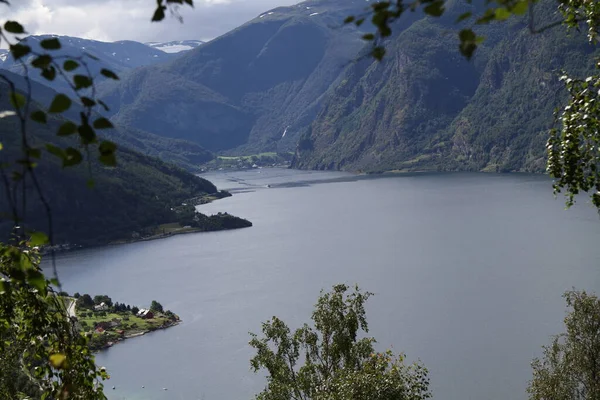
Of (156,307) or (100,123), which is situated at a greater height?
(100,123)

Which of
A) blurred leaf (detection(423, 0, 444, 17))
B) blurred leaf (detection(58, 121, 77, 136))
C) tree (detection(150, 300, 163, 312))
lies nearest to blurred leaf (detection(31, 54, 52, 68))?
blurred leaf (detection(58, 121, 77, 136))

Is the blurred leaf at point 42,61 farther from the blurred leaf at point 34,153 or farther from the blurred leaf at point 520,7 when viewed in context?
the blurred leaf at point 520,7

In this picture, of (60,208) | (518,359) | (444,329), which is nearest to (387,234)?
(444,329)

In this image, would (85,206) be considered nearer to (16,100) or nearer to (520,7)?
(16,100)

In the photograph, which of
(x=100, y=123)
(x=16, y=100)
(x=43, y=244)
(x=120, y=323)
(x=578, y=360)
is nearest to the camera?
(x=16, y=100)

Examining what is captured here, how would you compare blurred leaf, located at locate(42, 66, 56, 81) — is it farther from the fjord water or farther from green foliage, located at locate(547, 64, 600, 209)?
the fjord water

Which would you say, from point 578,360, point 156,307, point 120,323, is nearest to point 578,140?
point 578,360

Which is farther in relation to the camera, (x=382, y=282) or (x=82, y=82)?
(x=382, y=282)
